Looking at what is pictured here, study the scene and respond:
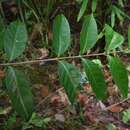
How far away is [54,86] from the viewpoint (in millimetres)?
2502

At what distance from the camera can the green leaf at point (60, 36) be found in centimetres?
76

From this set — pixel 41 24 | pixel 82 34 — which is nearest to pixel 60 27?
pixel 82 34

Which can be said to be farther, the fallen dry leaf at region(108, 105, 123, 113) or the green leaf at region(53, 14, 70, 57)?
the fallen dry leaf at region(108, 105, 123, 113)

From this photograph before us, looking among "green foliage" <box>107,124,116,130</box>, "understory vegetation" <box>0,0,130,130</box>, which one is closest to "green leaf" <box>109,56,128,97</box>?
"understory vegetation" <box>0,0,130,130</box>

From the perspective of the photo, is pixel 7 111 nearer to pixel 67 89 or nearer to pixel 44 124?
pixel 44 124

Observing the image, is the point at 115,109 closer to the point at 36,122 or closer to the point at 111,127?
the point at 111,127

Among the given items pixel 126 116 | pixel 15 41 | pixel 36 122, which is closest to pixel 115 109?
pixel 126 116

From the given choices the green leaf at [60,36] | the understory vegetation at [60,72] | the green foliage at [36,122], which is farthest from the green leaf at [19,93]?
the green foliage at [36,122]

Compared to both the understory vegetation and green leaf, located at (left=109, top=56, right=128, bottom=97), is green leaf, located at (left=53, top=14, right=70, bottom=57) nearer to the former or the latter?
the understory vegetation

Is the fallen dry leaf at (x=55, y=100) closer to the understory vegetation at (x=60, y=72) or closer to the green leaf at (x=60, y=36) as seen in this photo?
the understory vegetation at (x=60, y=72)

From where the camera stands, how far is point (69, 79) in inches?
28.7

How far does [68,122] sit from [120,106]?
428mm

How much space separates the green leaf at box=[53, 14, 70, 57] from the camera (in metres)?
0.76

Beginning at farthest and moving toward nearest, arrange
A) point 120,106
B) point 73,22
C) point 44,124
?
point 73,22, point 120,106, point 44,124
